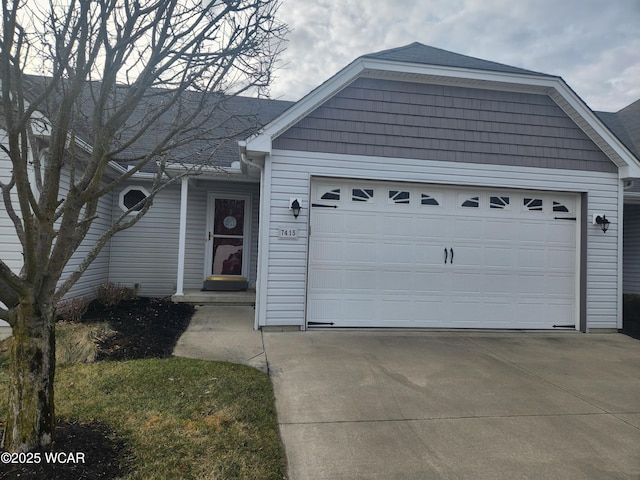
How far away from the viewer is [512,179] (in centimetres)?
698

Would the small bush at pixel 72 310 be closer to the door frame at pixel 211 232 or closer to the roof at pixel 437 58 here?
the door frame at pixel 211 232

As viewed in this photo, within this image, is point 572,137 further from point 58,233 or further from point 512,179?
point 58,233

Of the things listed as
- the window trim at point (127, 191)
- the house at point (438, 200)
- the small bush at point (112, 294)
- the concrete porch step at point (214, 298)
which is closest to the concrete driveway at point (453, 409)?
the house at point (438, 200)

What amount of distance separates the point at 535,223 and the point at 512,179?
92 cm

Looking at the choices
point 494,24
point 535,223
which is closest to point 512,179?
point 535,223

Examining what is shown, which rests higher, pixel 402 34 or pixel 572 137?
pixel 402 34

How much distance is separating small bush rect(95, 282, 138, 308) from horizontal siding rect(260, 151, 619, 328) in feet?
11.4

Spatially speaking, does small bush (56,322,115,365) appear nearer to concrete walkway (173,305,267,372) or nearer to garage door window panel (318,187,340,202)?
concrete walkway (173,305,267,372)

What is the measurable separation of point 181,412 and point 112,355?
1976mm

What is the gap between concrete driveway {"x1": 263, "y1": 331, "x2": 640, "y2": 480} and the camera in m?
2.72

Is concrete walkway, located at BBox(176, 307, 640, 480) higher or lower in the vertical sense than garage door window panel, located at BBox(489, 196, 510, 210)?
lower

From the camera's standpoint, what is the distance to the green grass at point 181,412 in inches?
102

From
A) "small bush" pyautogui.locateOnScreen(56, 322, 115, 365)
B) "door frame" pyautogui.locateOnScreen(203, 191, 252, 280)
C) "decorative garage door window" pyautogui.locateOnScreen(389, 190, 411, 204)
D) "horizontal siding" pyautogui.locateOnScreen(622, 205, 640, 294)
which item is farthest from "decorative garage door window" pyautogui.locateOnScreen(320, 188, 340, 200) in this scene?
A: "horizontal siding" pyautogui.locateOnScreen(622, 205, 640, 294)

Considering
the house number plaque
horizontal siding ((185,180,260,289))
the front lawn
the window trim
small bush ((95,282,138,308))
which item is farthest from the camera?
horizontal siding ((185,180,260,289))
